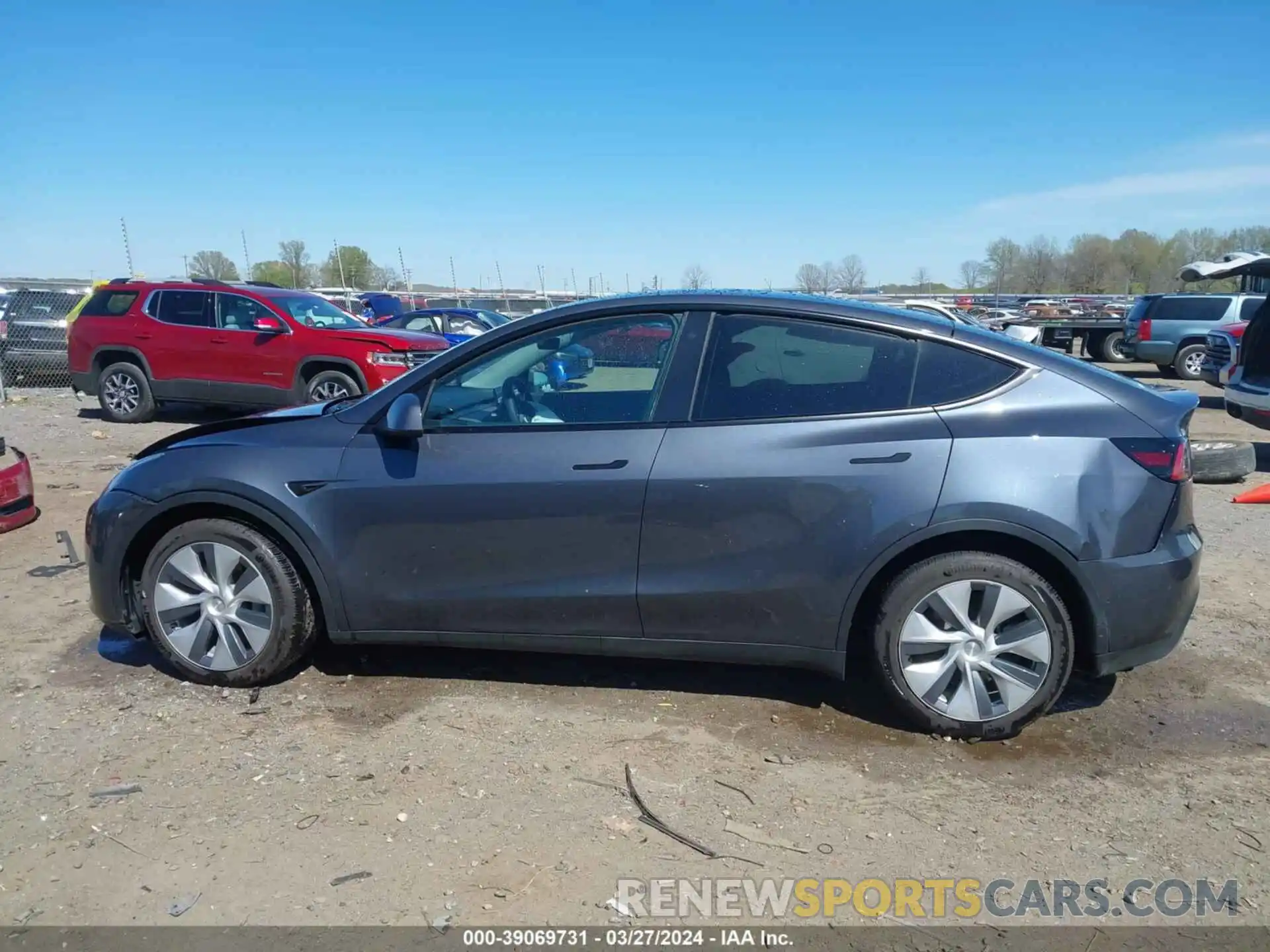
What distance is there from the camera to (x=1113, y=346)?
22047 mm

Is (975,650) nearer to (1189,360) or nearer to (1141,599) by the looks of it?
(1141,599)

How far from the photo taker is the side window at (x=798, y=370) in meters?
3.61

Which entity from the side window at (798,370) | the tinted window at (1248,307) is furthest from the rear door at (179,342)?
the tinted window at (1248,307)

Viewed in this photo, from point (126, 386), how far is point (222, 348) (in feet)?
5.27

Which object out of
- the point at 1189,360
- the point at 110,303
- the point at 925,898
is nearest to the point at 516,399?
the point at 925,898

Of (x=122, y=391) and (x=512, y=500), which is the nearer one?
(x=512, y=500)

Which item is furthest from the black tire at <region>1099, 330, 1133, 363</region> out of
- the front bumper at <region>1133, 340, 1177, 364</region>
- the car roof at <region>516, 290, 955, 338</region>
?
the car roof at <region>516, 290, 955, 338</region>

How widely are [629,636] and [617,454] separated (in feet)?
2.41

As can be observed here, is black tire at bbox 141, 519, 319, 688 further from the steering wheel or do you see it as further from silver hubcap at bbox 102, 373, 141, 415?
silver hubcap at bbox 102, 373, 141, 415

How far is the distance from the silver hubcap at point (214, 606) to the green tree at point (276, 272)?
46.0 metres

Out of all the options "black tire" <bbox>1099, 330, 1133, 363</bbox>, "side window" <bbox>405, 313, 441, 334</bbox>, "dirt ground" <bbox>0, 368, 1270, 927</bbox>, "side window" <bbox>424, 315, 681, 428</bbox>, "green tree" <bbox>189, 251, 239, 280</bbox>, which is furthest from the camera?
"green tree" <bbox>189, 251, 239, 280</bbox>

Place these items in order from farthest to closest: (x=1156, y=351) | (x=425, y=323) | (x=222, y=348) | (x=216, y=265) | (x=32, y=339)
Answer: (x=216, y=265) → (x=1156, y=351) → (x=425, y=323) → (x=32, y=339) → (x=222, y=348)

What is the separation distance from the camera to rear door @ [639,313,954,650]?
3.49m

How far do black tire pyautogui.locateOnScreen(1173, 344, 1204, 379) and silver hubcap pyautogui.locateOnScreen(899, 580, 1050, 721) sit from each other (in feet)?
60.7
